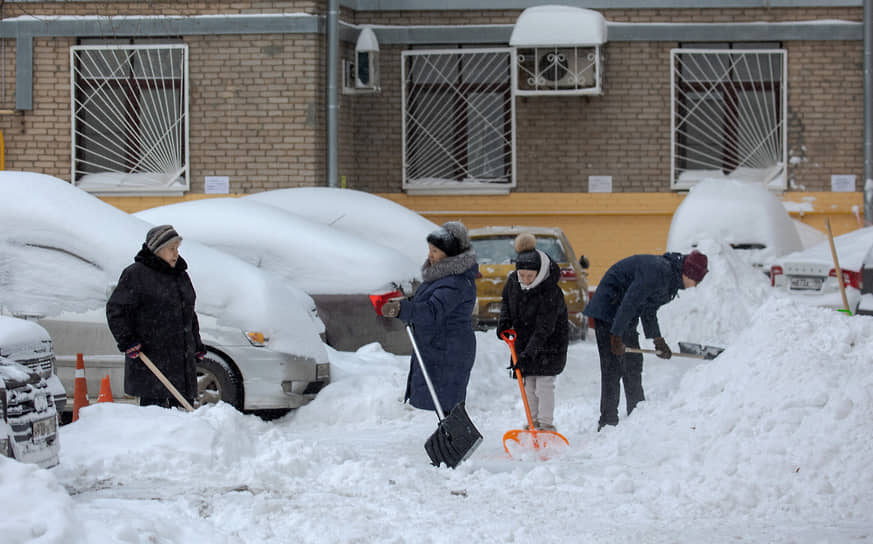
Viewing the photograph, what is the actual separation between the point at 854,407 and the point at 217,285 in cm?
442

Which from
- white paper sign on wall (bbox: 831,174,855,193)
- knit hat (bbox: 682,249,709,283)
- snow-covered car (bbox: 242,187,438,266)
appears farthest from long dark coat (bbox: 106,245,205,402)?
white paper sign on wall (bbox: 831,174,855,193)

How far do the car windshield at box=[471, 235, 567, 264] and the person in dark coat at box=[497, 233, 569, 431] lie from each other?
4.97 meters

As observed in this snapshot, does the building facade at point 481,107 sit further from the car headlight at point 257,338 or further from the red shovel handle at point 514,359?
the red shovel handle at point 514,359

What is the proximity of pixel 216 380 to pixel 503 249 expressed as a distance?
535 centimetres

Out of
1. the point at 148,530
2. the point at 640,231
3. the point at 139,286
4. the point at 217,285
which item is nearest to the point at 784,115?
the point at 640,231

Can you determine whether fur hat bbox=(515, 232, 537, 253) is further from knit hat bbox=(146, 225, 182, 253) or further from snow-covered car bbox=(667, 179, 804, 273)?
snow-covered car bbox=(667, 179, 804, 273)

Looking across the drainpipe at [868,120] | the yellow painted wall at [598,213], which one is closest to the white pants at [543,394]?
the yellow painted wall at [598,213]

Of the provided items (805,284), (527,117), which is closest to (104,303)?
(805,284)

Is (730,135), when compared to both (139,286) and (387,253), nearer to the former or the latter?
(387,253)

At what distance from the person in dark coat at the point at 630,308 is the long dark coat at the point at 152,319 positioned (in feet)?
9.17

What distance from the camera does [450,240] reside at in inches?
247

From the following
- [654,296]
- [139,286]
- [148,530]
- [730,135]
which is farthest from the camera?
[730,135]

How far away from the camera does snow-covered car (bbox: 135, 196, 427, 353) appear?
941cm

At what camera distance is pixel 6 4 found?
50.9 feet
